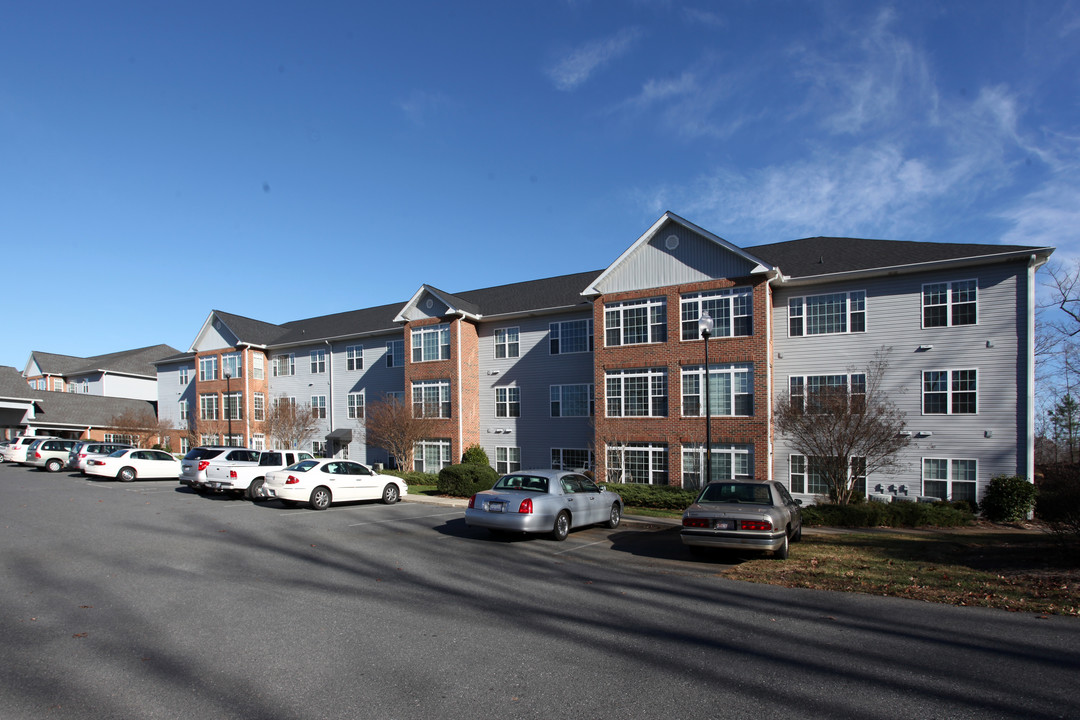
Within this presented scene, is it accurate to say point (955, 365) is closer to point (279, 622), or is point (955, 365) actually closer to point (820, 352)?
point (820, 352)

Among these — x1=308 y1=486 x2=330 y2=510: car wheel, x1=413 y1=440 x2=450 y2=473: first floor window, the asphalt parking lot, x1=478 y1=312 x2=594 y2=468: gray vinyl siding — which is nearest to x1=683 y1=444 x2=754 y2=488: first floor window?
x1=478 y1=312 x2=594 y2=468: gray vinyl siding

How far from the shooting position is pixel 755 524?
1076 centimetres

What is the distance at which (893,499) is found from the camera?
2050 cm

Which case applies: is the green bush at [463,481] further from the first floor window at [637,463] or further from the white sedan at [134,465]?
the white sedan at [134,465]

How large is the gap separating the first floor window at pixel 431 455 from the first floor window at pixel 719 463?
487 inches

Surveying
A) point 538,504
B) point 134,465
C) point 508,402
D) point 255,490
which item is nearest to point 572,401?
point 508,402

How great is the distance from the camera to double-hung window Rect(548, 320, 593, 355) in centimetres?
2791

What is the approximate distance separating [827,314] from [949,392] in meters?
4.54

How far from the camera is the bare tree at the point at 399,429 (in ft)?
97.6

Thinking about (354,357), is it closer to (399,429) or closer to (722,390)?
(399,429)

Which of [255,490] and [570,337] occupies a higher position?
[570,337]

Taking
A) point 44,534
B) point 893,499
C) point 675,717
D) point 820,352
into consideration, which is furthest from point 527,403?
point 675,717

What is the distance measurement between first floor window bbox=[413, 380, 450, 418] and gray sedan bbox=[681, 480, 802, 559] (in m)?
19.8

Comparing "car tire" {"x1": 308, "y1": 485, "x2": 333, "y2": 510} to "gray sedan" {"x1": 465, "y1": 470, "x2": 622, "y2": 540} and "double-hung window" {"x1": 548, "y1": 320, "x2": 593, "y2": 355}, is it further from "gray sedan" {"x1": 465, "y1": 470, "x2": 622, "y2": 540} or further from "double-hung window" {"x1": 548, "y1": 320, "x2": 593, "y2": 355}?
→ "double-hung window" {"x1": 548, "y1": 320, "x2": 593, "y2": 355}
